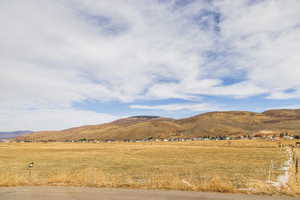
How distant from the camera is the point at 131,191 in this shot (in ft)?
37.7

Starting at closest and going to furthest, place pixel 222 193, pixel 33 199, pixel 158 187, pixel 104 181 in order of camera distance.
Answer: pixel 33 199
pixel 222 193
pixel 158 187
pixel 104 181

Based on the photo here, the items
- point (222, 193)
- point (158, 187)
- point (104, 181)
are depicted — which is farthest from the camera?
point (104, 181)

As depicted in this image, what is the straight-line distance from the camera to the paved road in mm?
10156

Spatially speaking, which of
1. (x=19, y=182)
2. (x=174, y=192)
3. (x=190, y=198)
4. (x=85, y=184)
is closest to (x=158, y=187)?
(x=174, y=192)

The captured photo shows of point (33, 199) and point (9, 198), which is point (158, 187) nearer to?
point (33, 199)

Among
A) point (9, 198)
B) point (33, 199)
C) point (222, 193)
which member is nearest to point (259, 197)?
point (222, 193)

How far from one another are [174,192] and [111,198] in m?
2.89

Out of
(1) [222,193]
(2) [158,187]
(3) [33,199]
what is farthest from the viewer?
(2) [158,187]

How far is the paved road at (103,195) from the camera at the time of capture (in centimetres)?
1016

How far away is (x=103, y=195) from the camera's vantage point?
10680 millimetres

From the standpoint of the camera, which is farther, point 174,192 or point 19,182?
point 19,182

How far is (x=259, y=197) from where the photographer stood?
10.1 m

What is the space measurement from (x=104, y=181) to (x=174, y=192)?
3.97 meters

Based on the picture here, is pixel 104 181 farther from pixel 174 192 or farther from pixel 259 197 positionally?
pixel 259 197
